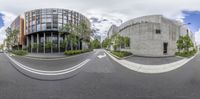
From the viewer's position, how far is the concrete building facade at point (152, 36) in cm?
274

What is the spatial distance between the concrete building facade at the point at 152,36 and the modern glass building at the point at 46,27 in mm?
1204

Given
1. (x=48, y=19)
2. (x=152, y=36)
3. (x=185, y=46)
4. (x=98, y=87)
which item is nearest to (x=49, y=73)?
(x=48, y=19)

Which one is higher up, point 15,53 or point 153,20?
point 153,20

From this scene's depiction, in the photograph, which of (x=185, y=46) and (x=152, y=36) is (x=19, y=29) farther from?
(x=185, y=46)

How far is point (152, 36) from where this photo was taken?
2791 mm

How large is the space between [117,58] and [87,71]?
2.40 feet

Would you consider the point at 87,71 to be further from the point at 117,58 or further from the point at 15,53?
the point at 15,53

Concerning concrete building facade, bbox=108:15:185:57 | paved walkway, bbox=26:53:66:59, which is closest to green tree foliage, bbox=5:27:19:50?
paved walkway, bbox=26:53:66:59

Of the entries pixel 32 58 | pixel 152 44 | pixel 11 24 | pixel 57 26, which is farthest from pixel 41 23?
pixel 152 44

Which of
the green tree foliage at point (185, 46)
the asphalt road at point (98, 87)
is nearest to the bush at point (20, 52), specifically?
the asphalt road at point (98, 87)

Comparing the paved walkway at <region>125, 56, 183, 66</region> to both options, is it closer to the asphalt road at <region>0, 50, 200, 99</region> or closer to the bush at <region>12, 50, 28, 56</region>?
the asphalt road at <region>0, 50, 200, 99</region>

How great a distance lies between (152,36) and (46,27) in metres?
1.87

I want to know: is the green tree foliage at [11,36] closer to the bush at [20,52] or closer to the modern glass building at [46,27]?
the bush at [20,52]

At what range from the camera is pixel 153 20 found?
9.42 ft
